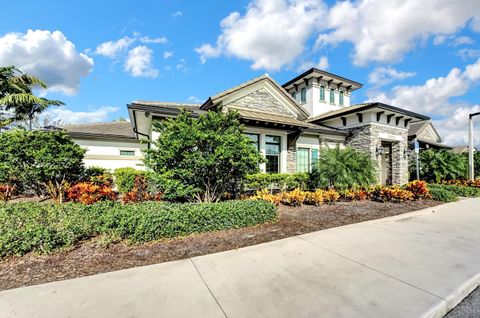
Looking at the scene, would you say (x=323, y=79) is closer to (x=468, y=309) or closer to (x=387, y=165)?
(x=387, y=165)

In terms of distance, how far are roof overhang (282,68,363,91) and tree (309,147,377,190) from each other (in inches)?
370

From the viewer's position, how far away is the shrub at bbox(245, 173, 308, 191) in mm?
10180

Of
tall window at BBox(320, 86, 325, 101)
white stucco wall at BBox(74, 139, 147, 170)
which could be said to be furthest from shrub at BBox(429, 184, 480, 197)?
white stucco wall at BBox(74, 139, 147, 170)

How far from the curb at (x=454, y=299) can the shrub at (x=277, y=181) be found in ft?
A: 23.9

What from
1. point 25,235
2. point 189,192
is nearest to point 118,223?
point 25,235

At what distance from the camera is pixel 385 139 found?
14562 millimetres

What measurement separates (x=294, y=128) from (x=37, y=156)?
1082 cm

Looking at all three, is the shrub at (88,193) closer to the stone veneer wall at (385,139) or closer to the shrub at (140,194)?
the shrub at (140,194)

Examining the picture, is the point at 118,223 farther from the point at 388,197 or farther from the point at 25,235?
the point at 388,197

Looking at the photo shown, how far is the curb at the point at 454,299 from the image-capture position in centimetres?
249

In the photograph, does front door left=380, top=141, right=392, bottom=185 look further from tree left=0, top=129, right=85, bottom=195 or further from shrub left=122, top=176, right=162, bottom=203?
tree left=0, top=129, right=85, bottom=195

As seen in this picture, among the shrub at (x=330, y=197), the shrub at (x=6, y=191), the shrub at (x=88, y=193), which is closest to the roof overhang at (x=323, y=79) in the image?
the shrub at (x=330, y=197)

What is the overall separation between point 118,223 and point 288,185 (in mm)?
8316

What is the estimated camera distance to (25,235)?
388 cm
